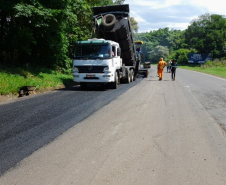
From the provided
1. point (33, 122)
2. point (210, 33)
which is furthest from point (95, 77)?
point (210, 33)

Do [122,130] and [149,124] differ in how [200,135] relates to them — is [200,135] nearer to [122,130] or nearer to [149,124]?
[149,124]

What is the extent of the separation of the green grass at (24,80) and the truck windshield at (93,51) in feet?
7.28


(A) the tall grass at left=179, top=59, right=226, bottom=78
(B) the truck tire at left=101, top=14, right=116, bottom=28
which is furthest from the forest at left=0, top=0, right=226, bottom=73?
(A) the tall grass at left=179, top=59, right=226, bottom=78

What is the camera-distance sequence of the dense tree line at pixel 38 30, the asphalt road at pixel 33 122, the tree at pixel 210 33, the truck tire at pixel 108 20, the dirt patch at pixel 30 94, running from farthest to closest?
the tree at pixel 210 33 → the truck tire at pixel 108 20 → the dense tree line at pixel 38 30 → the dirt patch at pixel 30 94 → the asphalt road at pixel 33 122

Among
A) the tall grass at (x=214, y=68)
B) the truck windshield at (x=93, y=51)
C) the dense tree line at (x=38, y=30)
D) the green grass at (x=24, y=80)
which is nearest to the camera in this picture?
the green grass at (x=24, y=80)

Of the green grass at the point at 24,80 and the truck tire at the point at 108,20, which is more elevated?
the truck tire at the point at 108,20

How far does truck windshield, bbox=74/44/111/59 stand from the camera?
41.2 ft

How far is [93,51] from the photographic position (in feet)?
41.5

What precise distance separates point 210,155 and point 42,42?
14.7 metres

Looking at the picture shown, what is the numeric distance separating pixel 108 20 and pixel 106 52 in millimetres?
3567

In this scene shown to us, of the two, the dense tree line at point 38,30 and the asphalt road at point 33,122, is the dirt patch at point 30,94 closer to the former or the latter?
the asphalt road at point 33,122

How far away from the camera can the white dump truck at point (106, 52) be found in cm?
1245

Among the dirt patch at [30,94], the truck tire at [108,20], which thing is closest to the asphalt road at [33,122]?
the dirt patch at [30,94]

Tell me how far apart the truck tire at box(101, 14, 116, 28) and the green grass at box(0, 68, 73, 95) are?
4.06m
